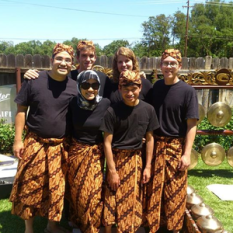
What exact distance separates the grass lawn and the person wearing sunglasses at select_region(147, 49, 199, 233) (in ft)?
3.31

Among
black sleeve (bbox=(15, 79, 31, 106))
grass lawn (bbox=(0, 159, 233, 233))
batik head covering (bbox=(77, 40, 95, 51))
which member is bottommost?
grass lawn (bbox=(0, 159, 233, 233))

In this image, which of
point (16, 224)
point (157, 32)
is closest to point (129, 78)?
point (16, 224)

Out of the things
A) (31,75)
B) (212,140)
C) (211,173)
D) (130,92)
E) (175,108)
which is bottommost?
(211,173)

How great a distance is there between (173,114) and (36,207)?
1.44m

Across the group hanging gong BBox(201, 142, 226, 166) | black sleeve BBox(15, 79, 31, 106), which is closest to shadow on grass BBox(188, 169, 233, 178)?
hanging gong BBox(201, 142, 226, 166)

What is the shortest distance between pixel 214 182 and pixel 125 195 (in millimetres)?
2533

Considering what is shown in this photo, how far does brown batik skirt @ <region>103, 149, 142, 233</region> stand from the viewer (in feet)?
8.04

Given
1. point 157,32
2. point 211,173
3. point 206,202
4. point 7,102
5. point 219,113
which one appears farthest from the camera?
point 157,32

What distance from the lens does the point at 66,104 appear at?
2.54 meters

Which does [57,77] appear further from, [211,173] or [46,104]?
[211,173]

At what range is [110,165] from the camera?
94.3 inches

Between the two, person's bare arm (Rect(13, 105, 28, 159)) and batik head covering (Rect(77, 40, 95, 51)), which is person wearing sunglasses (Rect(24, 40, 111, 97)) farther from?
person's bare arm (Rect(13, 105, 28, 159))

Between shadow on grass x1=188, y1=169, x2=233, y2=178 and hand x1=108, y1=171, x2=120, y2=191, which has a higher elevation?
hand x1=108, y1=171, x2=120, y2=191

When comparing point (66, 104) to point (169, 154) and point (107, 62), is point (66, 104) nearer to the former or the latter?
point (169, 154)
